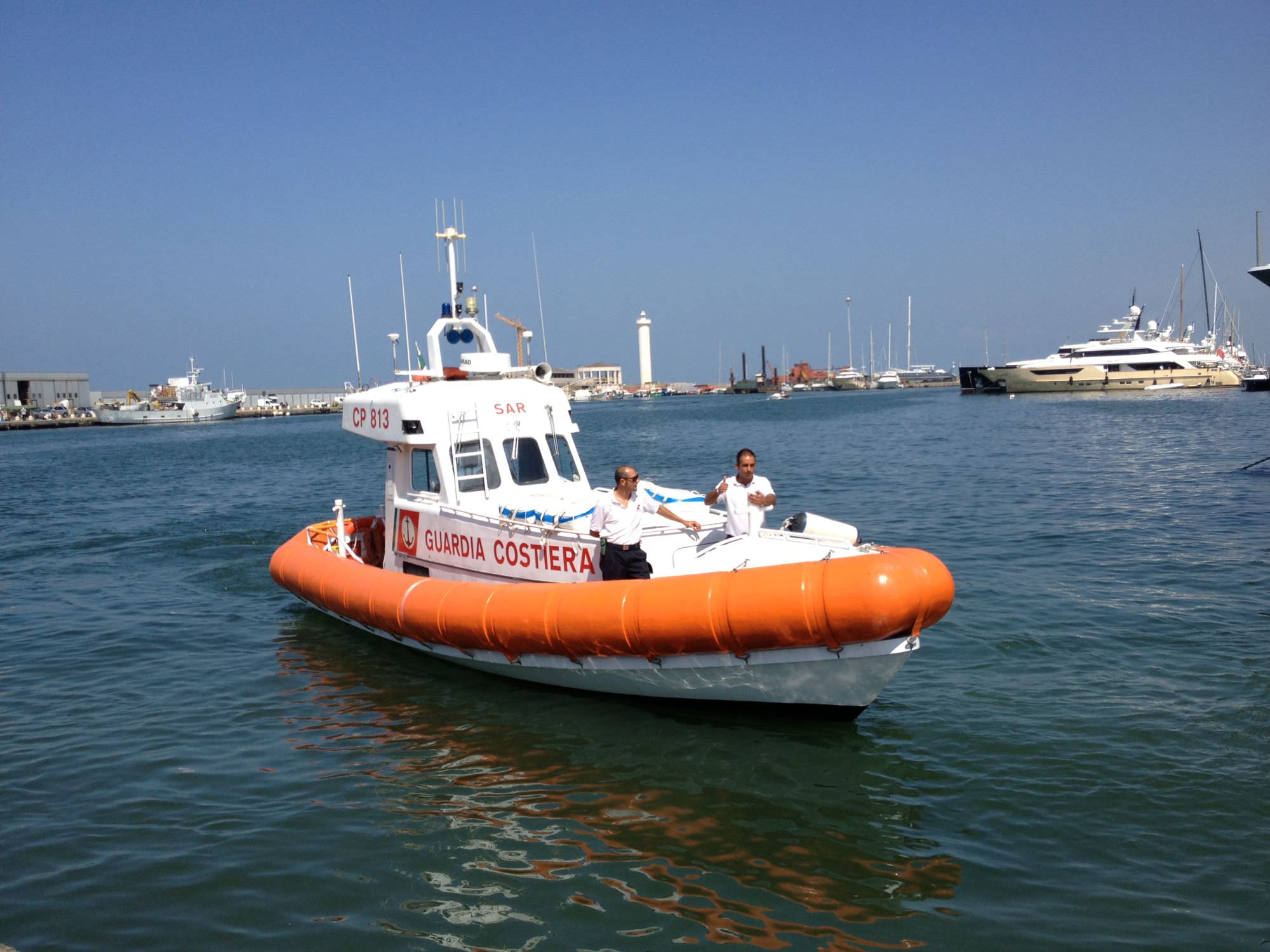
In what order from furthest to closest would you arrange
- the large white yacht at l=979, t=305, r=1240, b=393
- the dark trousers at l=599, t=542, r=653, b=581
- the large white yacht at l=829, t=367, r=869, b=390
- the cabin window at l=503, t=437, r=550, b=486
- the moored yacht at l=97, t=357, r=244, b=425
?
the large white yacht at l=829, t=367, r=869, b=390, the moored yacht at l=97, t=357, r=244, b=425, the large white yacht at l=979, t=305, r=1240, b=393, the cabin window at l=503, t=437, r=550, b=486, the dark trousers at l=599, t=542, r=653, b=581

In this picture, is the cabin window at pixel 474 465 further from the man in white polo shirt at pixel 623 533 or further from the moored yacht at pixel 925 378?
the moored yacht at pixel 925 378

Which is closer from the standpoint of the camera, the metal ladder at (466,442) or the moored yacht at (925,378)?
the metal ladder at (466,442)

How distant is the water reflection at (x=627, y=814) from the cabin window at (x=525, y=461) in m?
2.41

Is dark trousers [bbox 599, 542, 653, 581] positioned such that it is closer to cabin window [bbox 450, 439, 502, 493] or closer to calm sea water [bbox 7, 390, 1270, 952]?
calm sea water [bbox 7, 390, 1270, 952]

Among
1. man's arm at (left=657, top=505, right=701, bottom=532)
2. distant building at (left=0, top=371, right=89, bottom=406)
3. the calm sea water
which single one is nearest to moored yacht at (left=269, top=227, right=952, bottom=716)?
man's arm at (left=657, top=505, right=701, bottom=532)

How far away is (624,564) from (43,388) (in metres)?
131

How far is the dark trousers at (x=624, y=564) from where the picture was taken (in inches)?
303

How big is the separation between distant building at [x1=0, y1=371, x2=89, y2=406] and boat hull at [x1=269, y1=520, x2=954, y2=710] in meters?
121

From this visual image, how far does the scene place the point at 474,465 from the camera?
10.1 metres

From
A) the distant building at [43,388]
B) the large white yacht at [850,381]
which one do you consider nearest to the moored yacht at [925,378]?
the large white yacht at [850,381]

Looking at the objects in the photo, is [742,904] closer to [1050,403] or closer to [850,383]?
[1050,403]

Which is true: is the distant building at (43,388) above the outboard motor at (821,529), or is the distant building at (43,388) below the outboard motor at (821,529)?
above

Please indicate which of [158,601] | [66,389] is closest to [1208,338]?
[158,601]

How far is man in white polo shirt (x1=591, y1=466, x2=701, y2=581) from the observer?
304 inches
